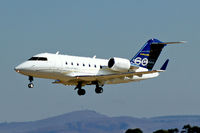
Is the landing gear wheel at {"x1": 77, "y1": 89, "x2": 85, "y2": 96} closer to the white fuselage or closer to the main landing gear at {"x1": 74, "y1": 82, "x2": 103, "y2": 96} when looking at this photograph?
the main landing gear at {"x1": 74, "y1": 82, "x2": 103, "y2": 96}

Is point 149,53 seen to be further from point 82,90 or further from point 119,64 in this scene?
point 82,90

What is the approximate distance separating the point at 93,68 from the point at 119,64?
2.59 m

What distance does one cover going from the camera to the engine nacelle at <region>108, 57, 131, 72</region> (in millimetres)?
52856

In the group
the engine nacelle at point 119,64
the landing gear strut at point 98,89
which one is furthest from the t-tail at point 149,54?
the landing gear strut at point 98,89

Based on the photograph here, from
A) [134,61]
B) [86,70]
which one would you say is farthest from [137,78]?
[86,70]

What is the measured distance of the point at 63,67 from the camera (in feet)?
164

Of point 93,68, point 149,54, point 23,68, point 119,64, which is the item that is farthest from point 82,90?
point 149,54

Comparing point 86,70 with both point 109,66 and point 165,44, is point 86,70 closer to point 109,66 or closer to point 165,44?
point 109,66

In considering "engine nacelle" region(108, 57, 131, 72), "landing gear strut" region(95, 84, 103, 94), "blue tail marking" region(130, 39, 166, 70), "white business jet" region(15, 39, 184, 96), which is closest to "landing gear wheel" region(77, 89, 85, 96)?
"white business jet" region(15, 39, 184, 96)

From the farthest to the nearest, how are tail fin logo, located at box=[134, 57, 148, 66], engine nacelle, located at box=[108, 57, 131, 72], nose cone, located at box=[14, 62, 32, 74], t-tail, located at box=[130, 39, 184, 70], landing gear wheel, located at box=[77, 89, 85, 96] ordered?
1. t-tail, located at box=[130, 39, 184, 70]
2. tail fin logo, located at box=[134, 57, 148, 66]
3. landing gear wheel, located at box=[77, 89, 85, 96]
4. engine nacelle, located at box=[108, 57, 131, 72]
5. nose cone, located at box=[14, 62, 32, 74]

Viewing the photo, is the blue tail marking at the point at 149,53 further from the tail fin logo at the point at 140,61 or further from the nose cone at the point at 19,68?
the nose cone at the point at 19,68

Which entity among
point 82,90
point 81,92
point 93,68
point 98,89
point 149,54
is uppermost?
point 149,54

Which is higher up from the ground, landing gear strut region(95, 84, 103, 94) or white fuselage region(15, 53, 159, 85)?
white fuselage region(15, 53, 159, 85)

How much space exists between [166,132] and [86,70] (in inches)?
938
